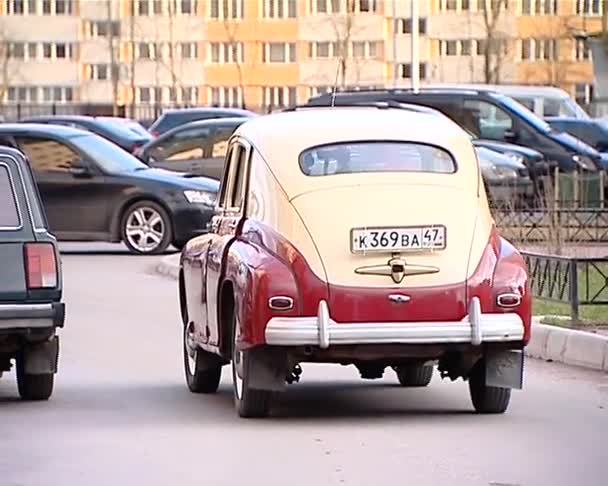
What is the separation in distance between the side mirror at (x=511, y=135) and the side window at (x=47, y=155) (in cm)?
1009

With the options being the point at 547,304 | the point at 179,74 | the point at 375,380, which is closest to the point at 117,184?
the point at 547,304

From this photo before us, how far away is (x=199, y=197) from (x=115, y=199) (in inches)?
42.7

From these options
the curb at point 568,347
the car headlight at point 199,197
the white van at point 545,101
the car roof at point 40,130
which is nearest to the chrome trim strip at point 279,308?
the curb at point 568,347

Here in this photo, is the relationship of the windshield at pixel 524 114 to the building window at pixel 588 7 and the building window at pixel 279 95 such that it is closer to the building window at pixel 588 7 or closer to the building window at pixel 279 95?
the building window at pixel 588 7

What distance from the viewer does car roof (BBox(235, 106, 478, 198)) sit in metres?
10.9

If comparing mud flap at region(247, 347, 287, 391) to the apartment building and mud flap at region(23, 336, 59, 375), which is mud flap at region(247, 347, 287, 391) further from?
the apartment building

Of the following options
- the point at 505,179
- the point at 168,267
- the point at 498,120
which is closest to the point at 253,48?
the point at 498,120

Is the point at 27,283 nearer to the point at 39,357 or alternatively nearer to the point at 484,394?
the point at 39,357

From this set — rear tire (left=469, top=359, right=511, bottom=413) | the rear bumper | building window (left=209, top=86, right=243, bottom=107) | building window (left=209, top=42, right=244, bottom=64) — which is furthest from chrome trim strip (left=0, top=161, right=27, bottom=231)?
building window (left=209, top=42, right=244, bottom=64)

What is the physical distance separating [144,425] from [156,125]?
3348cm

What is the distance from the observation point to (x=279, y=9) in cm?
10056

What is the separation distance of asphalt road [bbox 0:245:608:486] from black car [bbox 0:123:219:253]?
9.06 m

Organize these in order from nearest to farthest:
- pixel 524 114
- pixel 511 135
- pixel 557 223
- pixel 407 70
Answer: pixel 557 223
pixel 511 135
pixel 524 114
pixel 407 70

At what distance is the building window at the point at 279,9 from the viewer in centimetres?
10019
